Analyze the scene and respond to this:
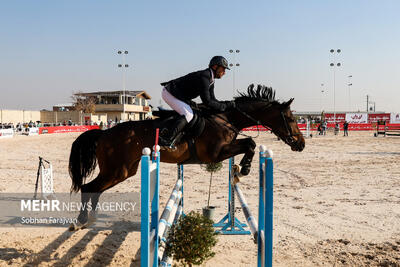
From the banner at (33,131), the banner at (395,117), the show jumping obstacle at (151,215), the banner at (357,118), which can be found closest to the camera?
the show jumping obstacle at (151,215)

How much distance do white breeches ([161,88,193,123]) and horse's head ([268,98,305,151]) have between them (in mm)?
1211

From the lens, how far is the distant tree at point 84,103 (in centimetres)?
5889

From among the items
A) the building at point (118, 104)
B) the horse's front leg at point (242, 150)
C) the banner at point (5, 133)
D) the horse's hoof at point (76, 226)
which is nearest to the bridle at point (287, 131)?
the horse's front leg at point (242, 150)

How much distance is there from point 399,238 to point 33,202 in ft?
20.0

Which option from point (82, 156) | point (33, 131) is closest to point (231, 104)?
point (82, 156)

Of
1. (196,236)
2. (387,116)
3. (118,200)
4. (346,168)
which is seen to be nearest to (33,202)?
(118,200)

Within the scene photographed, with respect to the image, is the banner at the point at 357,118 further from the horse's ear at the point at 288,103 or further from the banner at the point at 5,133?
the horse's ear at the point at 288,103

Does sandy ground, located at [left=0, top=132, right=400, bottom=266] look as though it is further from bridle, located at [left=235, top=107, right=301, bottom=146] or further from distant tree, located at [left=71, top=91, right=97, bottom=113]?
distant tree, located at [left=71, top=91, right=97, bottom=113]

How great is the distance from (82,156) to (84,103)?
63282mm

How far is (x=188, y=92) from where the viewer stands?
3.95 metres

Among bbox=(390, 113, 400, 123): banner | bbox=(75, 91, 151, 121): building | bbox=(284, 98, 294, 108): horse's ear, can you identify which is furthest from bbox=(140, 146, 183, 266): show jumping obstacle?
bbox=(75, 91, 151, 121): building

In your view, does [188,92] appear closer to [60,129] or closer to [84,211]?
[84,211]

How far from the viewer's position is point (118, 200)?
6.53 m

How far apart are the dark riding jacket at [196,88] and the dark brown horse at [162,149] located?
0.91ft
